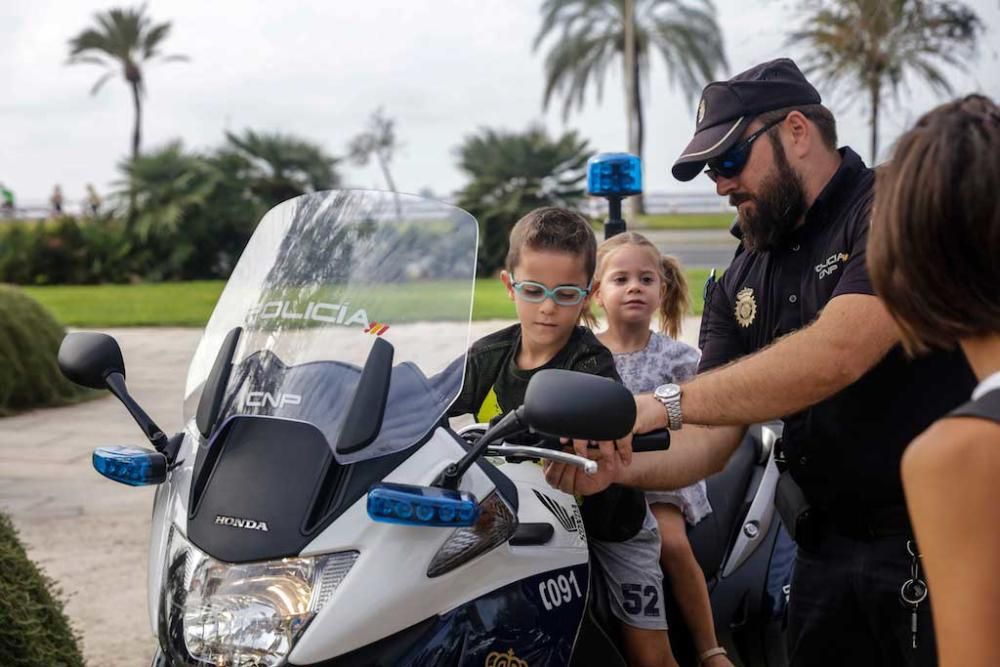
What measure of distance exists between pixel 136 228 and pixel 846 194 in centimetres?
2545

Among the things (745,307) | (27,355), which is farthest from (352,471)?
(27,355)

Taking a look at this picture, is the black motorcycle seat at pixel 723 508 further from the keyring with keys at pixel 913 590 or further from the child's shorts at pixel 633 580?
the keyring with keys at pixel 913 590

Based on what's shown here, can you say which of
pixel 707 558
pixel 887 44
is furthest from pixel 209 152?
pixel 707 558

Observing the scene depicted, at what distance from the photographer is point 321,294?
2020mm

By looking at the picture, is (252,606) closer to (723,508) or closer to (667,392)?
(667,392)

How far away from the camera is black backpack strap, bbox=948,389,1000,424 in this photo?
1172 millimetres

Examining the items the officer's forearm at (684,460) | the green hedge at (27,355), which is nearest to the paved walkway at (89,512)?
the green hedge at (27,355)

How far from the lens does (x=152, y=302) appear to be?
19641mm

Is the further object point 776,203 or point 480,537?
point 776,203

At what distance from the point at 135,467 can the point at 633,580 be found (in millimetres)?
1212

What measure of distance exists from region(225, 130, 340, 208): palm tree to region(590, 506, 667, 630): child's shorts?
2446 centimetres

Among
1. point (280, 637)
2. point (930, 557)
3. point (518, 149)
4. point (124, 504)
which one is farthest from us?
point (518, 149)

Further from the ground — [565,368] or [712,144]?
[712,144]

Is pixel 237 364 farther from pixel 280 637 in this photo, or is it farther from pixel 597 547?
pixel 597 547
